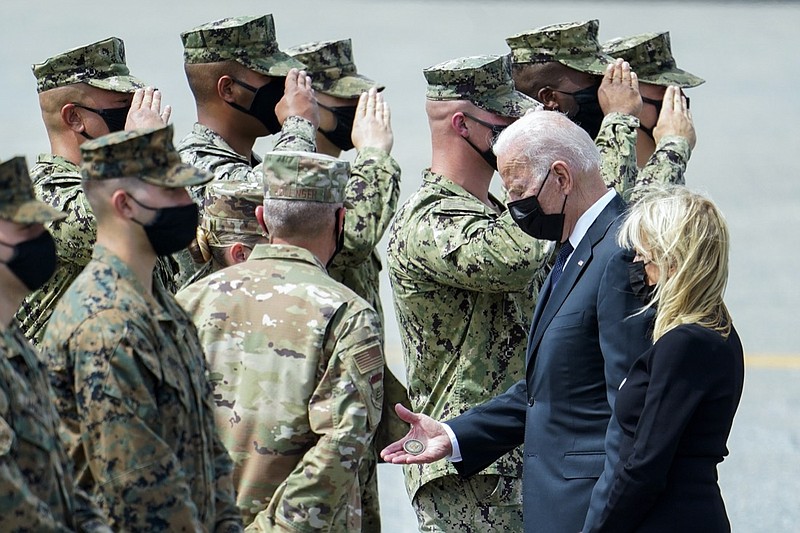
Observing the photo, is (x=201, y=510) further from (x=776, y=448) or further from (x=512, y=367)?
(x=776, y=448)

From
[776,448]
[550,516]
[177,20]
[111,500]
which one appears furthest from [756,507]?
[177,20]

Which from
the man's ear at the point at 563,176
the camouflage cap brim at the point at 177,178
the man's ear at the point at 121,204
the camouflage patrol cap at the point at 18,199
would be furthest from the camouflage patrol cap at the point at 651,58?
the camouflage patrol cap at the point at 18,199

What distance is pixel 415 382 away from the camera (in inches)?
204

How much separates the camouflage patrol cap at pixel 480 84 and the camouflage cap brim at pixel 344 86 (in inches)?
22.1

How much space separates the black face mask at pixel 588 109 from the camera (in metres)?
5.75

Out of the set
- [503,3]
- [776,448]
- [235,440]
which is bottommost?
[503,3]

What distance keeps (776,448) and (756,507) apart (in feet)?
3.73

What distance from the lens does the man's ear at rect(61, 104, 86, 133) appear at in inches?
205

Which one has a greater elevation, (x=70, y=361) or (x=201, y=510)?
(x=70, y=361)

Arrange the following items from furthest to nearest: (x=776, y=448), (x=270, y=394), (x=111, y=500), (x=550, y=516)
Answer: (x=776, y=448) → (x=550, y=516) → (x=270, y=394) → (x=111, y=500)

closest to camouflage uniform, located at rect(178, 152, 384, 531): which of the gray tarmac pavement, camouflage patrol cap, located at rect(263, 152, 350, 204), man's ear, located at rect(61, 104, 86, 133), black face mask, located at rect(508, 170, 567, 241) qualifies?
camouflage patrol cap, located at rect(263, 152, 350, 204)

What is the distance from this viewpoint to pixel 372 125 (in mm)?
5219

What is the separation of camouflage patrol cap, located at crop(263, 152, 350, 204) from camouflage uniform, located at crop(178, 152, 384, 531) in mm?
166

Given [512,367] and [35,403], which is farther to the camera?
[512,367]
